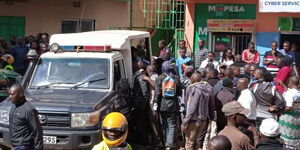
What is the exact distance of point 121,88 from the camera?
28.7 feet

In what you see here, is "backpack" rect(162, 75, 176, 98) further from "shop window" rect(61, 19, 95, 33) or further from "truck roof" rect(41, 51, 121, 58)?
"shop window" rect(61, 19, 95, 33)

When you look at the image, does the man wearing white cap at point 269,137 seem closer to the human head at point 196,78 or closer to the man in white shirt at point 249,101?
the man in white shirt at point 249,101

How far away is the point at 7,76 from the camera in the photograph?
33.1 ft

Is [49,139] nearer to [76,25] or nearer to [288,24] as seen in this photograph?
[288,24]

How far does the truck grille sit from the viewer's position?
301 inches

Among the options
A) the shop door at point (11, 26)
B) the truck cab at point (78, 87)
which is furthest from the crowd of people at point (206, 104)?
the shop door at point (11, 26)

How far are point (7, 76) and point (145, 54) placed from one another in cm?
291

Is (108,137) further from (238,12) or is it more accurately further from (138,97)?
(238,12)

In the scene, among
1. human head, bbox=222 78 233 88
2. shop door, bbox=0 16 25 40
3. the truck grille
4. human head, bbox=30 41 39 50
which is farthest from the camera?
shop door, bbox=0 16 25 40

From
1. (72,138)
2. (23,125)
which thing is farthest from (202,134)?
(23,125)

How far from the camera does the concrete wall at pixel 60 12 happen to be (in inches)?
674

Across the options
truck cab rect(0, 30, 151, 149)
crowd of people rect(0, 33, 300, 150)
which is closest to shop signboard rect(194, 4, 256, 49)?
crowd of people rect(0, 33, 300, 150)

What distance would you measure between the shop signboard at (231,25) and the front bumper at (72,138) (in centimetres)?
876

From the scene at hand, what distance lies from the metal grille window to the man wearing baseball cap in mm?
12658
